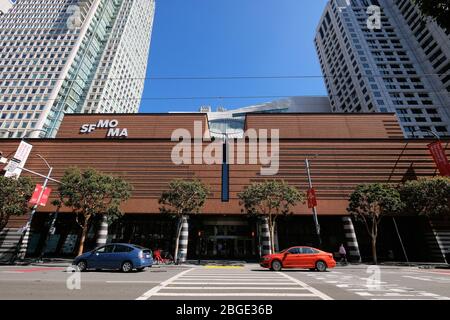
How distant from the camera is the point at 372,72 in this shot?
72.4 meters

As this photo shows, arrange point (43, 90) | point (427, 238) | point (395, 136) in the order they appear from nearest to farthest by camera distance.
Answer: point (427, 238) → point (395, 136) → point (43, 90)

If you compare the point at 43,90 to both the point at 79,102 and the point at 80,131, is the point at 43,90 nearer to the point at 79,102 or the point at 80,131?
the point at 79,102

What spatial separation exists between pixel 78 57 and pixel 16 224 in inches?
2995

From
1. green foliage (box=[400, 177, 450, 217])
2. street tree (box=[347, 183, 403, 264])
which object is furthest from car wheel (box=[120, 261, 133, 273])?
green foliage (box=[400, 177, 450, 217])

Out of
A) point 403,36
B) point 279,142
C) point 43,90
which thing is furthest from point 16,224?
point 403,36

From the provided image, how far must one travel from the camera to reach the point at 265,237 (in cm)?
2656

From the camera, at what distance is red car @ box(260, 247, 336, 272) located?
14.7 metres

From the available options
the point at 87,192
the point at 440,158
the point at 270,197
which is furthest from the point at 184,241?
the point at 440,158

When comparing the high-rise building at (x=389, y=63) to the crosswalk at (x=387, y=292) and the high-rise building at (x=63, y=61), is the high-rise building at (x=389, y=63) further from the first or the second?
the high-rise building at (x=63, y=61)

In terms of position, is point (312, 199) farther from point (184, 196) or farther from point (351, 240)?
point (184, 196)

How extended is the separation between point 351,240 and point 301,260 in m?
14.7

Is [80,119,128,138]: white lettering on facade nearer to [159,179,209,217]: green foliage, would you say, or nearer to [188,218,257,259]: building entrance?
[159,179,209,217]: green foliage

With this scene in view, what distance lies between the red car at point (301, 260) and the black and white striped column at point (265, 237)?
10330 millimetres

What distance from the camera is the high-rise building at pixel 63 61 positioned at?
6994 cm
